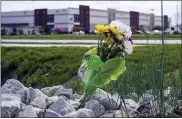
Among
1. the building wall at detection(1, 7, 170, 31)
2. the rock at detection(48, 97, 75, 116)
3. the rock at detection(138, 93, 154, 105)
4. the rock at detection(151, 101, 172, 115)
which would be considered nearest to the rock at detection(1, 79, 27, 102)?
the rock at detection(48, 97, 75, 116)

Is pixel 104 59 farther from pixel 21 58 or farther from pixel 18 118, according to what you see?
pixel 21 58

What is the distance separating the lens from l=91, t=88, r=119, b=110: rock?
412 centimetres

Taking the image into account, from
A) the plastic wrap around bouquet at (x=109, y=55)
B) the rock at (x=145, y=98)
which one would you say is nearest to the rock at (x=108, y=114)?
the rock at (x=145, y=98)

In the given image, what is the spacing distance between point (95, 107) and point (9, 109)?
812 millimetres

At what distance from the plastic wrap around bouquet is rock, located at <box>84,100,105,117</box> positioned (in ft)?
1.38

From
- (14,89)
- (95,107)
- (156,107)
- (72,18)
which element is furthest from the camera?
(72,18)

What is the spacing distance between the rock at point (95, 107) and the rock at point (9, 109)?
0.65 metres

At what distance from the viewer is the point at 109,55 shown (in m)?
3.56

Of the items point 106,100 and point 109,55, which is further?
point 106,100

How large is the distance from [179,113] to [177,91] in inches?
20.4

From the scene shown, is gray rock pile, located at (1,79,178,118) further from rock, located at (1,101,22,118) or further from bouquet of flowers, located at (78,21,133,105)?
bouquet of flowers, located at (78,21,133,105)

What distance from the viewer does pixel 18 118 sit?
11.7 feet

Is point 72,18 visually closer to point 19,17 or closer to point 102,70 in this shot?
point 19,17

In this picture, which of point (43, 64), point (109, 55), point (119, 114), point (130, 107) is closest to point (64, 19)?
point (43, 64)
